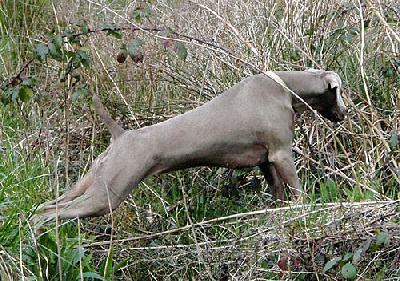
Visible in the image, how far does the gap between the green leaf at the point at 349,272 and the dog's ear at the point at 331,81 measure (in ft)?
4.75

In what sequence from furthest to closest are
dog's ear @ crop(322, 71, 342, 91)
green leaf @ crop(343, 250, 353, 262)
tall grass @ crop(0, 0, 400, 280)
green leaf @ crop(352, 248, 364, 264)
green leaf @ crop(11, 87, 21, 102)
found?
green leaf @ crop(11, 87, 21, 102), dog's ear @ crop(322, 71, 342, 91), tall grass @ crop(0, 0, 400, 280), green leaf @ crop(343, 250, 353, 262), green leaf @ crop(352, 248, 364, 264)

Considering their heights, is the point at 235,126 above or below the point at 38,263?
above

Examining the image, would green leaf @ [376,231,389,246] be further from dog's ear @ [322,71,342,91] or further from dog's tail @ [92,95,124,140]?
dog's tail @ [92,95,124,140]

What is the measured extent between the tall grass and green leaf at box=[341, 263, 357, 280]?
0.07 metres

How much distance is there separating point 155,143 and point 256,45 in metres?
1.60

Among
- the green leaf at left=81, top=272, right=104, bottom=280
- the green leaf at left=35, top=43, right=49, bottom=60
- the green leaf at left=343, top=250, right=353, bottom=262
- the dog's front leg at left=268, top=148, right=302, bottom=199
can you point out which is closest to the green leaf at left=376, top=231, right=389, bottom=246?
the green leaf at left=343, top=250, right=353, bottom=262

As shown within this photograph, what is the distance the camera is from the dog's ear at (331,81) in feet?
15.2

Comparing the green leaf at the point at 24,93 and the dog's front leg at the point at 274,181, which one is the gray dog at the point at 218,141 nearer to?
the dog's front leg at the point at 274,181

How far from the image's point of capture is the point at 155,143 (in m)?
4.27

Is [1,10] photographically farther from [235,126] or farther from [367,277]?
[367,277]

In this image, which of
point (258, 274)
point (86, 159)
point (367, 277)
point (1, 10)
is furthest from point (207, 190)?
point (1, 10)

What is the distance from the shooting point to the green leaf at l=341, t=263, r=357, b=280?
11.2 feet

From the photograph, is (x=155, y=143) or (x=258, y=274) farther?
(x=155, y=143)

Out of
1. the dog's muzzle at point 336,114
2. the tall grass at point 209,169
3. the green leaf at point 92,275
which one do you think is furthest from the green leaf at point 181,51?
the green leaf at point 92,275
